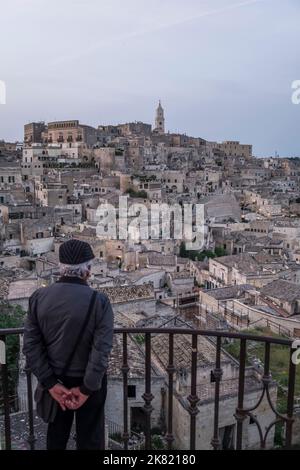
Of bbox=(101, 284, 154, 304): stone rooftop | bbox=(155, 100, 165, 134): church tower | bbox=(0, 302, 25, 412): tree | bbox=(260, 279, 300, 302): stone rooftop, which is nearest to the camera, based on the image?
bbox=(0, 302, 25, 412): tree

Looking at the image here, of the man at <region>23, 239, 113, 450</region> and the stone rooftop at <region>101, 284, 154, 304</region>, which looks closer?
the man at <region>23, 239, 113, 450</region>

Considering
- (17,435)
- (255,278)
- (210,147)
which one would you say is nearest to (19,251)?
(255,278)

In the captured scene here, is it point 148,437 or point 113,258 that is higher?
point 148,437

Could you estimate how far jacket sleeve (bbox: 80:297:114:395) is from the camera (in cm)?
299

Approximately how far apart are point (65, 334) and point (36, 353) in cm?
24

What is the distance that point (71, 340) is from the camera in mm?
3064

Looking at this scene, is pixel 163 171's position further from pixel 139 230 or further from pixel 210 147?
pixel 210 147

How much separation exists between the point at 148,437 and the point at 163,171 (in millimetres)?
54065

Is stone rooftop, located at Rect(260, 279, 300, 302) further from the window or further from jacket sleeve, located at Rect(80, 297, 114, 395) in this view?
jacket sleeve, located at Rect(80, 297, 114, 395)

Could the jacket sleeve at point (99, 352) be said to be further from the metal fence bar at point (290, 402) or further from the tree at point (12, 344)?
the tree at point (12, 344)

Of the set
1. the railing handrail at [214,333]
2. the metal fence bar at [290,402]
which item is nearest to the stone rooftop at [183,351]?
the metal fence bar at [290,402]

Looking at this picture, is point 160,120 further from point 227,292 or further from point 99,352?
point 99,352

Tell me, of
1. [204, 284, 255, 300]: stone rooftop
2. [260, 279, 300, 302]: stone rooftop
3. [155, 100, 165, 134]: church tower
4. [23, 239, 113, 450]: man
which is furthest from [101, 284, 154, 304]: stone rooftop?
[155, 100, 165, 134]: church tower

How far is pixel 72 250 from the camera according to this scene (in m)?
3.21
